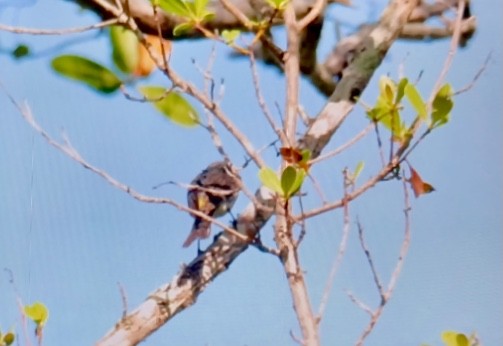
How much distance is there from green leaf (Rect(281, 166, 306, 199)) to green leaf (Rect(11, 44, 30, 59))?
377mm

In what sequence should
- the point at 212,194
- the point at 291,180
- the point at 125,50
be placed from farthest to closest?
the point at 212,194 → the point at 125,50 → the point at 291,180

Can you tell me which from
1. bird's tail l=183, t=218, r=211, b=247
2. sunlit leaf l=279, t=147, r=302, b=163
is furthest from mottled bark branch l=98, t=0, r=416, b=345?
sunlit leaf l=279, t=147, r=302, b=163

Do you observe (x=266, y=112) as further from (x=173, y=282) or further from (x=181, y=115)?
(x=173, y=282)

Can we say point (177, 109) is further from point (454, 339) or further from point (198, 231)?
point (454, 339)

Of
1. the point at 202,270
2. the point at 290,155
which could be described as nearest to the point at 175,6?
the point at 290,155

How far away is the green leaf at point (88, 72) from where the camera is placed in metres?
0.54

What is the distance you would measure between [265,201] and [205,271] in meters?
0.09

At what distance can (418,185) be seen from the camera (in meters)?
0.51

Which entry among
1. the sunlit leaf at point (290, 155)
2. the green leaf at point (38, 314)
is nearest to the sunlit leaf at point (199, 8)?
the sunlit leaf at point (290, 155)

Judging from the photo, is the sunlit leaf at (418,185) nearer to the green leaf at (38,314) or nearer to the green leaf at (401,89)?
the green leaf at (401,89)

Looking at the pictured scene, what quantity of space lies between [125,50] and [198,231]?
181 millimetres

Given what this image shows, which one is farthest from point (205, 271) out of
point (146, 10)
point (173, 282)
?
point (146, 10)

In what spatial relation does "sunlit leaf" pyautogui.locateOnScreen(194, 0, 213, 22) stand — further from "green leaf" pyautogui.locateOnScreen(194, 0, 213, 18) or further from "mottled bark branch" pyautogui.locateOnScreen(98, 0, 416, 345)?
"mottled bark branch" pyautogui.locateOnScreen(98, 0, 416, 345)

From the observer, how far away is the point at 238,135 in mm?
493
